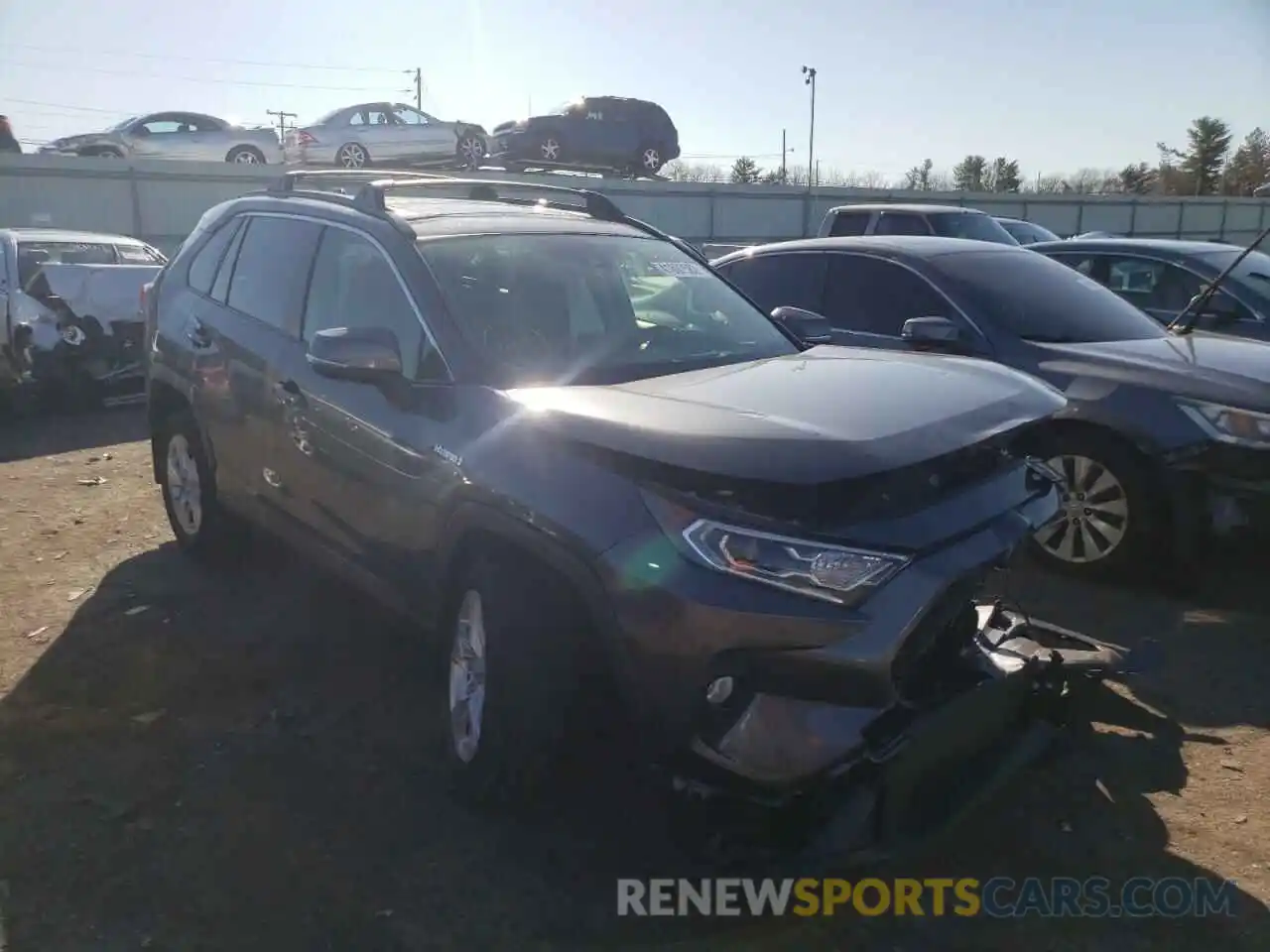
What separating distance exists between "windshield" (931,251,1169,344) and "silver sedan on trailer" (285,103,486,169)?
1587 centimetres

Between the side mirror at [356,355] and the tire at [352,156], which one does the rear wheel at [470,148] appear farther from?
Answer: the side mirror at [356,355]

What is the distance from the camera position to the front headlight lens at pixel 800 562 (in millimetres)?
2535

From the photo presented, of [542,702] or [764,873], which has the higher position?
[542,702]

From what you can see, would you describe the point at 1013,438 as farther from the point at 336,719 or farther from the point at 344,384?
the point at 336,719

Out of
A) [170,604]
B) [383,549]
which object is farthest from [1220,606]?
[170,604]

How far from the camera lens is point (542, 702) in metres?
2.87

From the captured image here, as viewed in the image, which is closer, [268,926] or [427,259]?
[268,926]

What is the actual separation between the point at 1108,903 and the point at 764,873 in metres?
1.09

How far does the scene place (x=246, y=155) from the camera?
903 inches

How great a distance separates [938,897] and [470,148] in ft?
69.2

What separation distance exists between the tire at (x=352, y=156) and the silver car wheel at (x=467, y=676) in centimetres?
1934

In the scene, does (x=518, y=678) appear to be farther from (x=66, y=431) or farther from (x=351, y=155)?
(x=351, y=155)

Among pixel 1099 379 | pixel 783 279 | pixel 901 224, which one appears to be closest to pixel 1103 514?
pixel 1099 379

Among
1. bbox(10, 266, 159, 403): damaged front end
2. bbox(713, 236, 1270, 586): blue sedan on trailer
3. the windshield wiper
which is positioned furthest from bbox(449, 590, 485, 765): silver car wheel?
bbox(10, 266, 159, 403): damaged front end
